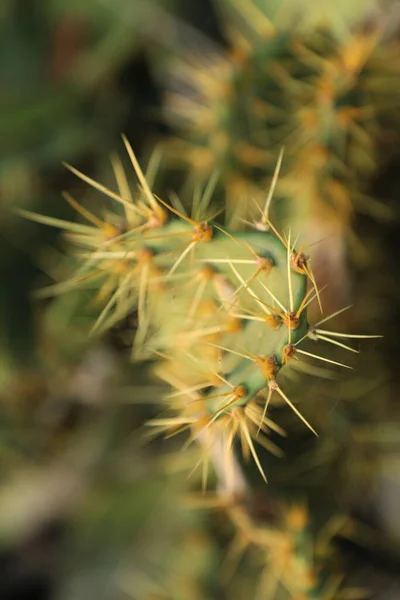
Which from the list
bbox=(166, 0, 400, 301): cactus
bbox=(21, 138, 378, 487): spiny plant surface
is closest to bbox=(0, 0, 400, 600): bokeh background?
bbox=(166, 0, 400, 301): cactus

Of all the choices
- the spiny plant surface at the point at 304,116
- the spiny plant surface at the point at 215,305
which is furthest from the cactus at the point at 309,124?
the spiny plant surface at the point at 215,305

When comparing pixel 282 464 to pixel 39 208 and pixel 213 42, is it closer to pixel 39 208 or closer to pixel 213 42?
pixel 39 208

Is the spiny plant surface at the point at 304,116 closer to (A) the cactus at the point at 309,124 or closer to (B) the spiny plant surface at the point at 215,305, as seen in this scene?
(A) the cactus at the point at 309,124

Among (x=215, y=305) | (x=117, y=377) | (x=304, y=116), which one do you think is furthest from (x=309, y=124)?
(x=117, y=377)

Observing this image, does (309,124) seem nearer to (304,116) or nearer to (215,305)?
(304,116)

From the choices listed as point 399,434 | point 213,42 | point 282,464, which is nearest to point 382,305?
point 399,434

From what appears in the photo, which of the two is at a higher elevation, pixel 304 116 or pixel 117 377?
pixel 304 116
